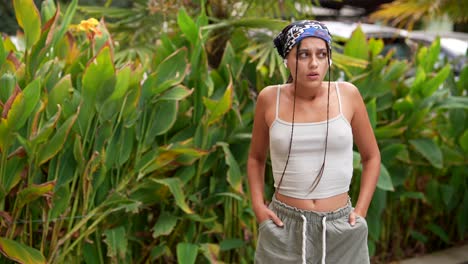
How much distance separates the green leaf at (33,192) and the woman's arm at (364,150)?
4.73 feet

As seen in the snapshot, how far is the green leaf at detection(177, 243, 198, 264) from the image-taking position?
3812 mm

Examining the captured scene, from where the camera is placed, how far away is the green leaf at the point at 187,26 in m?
3.89

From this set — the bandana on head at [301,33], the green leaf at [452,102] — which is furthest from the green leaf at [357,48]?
the bandana on head at [301,33]

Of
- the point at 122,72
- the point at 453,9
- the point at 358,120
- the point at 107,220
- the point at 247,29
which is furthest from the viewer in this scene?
the point at 453,9

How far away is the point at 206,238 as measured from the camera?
13.6ft

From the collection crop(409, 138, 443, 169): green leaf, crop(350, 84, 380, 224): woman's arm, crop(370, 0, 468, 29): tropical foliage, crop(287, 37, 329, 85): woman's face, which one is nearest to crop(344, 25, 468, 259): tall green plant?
crop(409, 138, 443, 169): green leaf

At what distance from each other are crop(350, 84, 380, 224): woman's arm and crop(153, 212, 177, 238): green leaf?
1.34 m

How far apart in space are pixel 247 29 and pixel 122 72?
1.31m

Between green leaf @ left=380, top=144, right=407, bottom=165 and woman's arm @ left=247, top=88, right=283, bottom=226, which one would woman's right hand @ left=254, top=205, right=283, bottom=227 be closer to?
woman's arm @ left=247, top=88, right=283, bottom=226

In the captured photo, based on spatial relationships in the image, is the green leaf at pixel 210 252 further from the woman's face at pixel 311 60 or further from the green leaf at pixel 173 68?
the woman's face at pixel 311 60

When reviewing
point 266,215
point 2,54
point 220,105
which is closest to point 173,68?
point 220,105

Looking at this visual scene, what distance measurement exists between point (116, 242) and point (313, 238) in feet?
4.48

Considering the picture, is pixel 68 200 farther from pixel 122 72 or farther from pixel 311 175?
pixel 311 175

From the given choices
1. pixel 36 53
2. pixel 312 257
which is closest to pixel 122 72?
pixel 36 53
